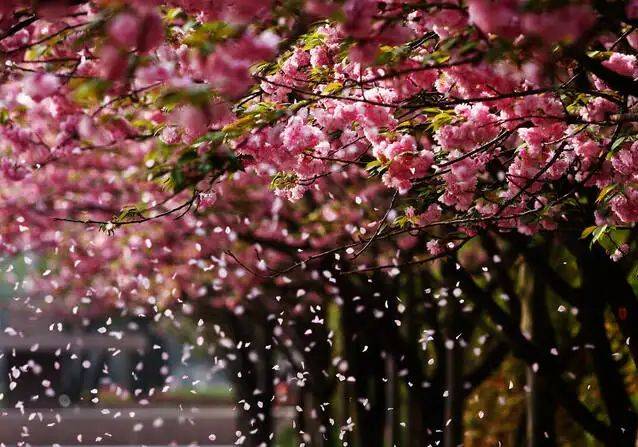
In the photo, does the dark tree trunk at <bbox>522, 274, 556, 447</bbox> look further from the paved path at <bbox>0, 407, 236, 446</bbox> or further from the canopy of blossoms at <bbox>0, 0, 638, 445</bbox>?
the paved path at <bbox>0, 407, 236, 446</bbox>

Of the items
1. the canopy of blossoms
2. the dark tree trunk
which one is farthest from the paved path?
the dark tree trunk

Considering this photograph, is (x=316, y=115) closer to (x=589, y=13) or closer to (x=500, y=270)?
(x=589, y=13)

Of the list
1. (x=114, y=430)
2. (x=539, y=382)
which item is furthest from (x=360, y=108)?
(x=114, y=430)

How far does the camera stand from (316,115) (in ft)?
21.8

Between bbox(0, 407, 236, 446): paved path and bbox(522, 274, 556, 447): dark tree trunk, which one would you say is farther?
bbox(0, 407, 236, 446): paved path

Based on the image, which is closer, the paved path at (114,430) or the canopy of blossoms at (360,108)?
the canopy of blossoms at (360,108)

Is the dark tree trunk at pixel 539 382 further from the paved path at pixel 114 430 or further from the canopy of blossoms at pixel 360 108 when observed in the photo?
the paved path at pixel 114 430

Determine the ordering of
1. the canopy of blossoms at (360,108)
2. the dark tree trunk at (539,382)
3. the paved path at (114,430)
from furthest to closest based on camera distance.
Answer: the paved path at (114,430)
the dark tree trunk at (539,382)
the canopy of blossoms at (360,108)

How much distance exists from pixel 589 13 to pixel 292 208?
1092 centimetres

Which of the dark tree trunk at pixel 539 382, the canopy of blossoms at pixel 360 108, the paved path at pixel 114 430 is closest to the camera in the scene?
the canopy of blossoms at pixel 360 108

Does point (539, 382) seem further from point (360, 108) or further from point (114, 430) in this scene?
point (114, 430)

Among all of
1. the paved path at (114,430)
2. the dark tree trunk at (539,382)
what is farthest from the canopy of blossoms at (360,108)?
the paved path at (114,430)

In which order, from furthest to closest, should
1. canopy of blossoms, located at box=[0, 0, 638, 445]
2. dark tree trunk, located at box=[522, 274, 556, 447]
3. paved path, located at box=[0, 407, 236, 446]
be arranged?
paved path, located at box=[0, 407, 236, 446], dark tree trunk, located at box=[522, 274, 556, 447], canopy of blossoms, located at box=[0, 0, 638, 445]

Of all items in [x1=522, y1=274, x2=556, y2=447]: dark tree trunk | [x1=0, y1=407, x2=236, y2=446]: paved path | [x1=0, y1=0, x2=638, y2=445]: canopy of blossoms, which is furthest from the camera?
[x1=0, y1=407, x2=236, y2=446]: paved path
